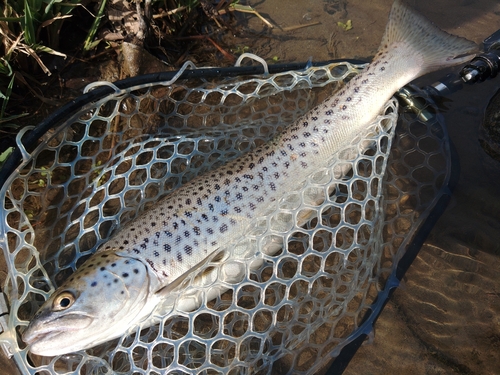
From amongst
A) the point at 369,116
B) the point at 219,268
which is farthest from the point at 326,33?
the point at 219,268

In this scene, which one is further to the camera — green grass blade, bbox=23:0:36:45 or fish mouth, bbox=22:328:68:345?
green grass blade, bbox=23:0:36:45

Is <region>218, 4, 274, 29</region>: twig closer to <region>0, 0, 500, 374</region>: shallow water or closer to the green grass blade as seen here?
<region>0, 0, 500, 374</region>: shallow water

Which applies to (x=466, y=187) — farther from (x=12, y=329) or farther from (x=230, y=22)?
(x=12, y=329)

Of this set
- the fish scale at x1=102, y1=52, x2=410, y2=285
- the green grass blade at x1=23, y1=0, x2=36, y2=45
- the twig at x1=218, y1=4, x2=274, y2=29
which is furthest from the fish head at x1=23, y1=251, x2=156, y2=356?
the twig at x1=218, y1=4, x2=274, y2=29

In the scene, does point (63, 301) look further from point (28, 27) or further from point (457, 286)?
point (457, 286)

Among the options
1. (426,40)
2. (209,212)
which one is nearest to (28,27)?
(209,212)

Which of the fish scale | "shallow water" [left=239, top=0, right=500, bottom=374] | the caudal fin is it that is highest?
the caudal fin

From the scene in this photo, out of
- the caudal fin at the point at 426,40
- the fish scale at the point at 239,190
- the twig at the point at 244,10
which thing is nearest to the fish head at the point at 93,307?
the fish scale at the point at 239,190

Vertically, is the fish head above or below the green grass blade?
below
